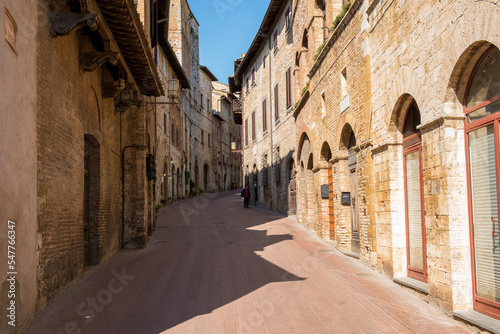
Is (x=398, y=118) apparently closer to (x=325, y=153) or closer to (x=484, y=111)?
(x=484, y=111)

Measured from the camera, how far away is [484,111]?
5766 millimetres

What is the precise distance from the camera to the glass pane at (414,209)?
7.90 m

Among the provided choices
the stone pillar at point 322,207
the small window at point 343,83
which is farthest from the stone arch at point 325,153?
the small window at point 343,83

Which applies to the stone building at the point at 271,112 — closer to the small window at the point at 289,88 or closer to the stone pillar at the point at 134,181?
the small window at the point at 289,88

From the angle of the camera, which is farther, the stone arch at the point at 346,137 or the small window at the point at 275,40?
the small window at the point at 275,40

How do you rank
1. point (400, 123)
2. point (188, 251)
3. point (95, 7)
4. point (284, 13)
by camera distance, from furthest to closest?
1. point (284, 13)
2. point (188, 251)
3. point (400, 123)
4. point (95, 7)

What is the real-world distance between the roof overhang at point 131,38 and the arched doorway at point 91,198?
7.18ft

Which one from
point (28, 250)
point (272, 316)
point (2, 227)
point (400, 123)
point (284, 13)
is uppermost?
point (284, 13)

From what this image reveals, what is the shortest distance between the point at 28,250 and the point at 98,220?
4443mm

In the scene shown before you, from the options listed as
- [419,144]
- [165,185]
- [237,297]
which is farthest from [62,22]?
[165,185]

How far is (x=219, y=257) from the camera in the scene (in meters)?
11.4

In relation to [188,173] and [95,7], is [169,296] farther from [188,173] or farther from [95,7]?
[188,173]

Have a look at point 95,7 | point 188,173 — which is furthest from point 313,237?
point 188,173

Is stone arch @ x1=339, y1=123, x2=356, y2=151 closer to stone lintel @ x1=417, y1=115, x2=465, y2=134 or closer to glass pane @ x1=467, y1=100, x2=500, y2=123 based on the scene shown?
stone lintel @ x1=417, y1=115, x2=465, y2=134
